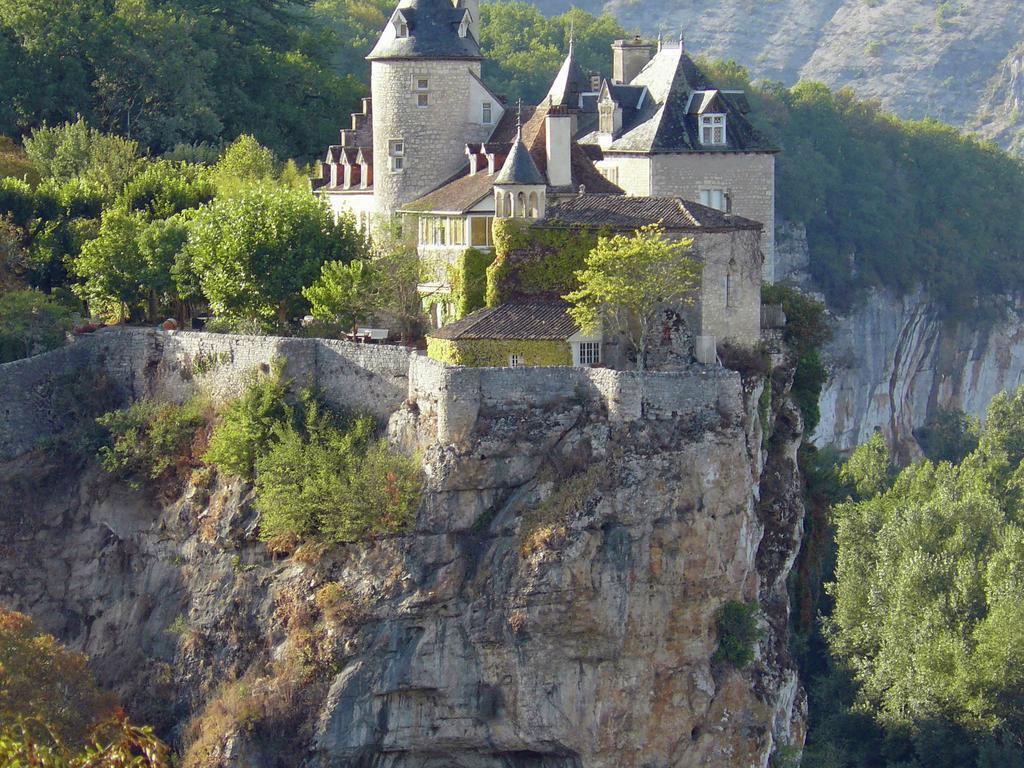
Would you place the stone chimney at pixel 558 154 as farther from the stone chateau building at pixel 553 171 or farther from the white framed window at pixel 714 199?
the white framed window at pixel 714 199

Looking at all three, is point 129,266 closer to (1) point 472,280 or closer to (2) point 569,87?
(1) point 472,280

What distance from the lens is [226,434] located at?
2394 inches

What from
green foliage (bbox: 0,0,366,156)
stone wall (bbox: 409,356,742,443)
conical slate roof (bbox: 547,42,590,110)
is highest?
green foliage (bbox: 0,0,366,156)

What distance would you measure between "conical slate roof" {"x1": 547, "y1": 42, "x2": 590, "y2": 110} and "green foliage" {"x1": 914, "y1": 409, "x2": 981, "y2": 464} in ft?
149

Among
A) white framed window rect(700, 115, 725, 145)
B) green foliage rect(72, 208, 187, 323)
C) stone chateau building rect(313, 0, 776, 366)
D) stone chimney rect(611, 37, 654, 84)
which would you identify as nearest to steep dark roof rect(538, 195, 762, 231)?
stone chateau building rect(313, 0, 776, 366)

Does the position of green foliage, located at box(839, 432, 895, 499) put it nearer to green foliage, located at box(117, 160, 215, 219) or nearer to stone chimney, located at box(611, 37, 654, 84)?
stone chimney, located at box(611, 37, 654, 84)

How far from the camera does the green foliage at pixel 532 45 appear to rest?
12875 cm

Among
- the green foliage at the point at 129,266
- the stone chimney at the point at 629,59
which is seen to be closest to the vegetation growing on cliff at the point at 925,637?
the stone chimney at the point at 629,59

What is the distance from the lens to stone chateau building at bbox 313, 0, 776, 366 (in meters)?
59.2

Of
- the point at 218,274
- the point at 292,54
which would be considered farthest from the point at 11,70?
the point at 218,274

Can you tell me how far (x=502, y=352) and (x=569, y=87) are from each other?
14736mm

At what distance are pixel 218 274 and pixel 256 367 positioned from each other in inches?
185

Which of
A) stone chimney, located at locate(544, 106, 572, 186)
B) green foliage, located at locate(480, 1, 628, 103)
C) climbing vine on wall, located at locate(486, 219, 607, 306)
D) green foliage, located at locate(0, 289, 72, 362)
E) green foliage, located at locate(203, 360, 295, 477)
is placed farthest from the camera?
green foliage, located at locate(480, 1, 628, 103)

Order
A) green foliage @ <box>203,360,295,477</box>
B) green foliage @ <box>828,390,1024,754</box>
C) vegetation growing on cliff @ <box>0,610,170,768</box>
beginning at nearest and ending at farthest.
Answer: vegetation growing on cliff @ <box>0,610,170,768</box>
green foliage @ <box>203,360,295,477</box>
green foliage @ <box>828,390,1024,754</box>
